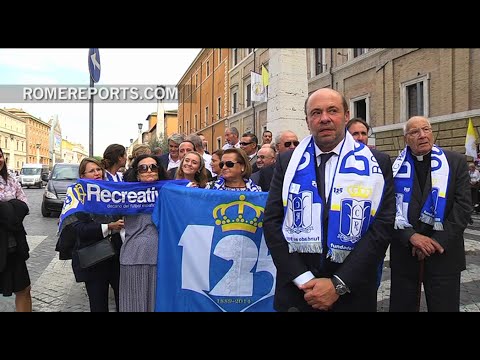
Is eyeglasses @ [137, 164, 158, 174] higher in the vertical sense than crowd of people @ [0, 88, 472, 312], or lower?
higher

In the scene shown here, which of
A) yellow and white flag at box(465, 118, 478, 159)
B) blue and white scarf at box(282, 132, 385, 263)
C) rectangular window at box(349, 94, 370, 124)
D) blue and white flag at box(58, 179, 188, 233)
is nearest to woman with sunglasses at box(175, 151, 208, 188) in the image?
blue and white flag at box(58, 179, 188, 233)

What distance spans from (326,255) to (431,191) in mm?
1163

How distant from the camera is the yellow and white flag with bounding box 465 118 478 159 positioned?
1444cm

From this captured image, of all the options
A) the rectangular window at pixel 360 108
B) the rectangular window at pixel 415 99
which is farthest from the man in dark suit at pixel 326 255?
the rectangular window at pixel 360 108

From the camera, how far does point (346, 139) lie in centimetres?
228

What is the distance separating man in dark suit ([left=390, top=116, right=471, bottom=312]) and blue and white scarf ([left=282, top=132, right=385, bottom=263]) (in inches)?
33.8

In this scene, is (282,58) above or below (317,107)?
above

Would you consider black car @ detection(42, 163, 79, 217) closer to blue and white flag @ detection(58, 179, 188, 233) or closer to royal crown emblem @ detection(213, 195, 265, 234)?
blue and white flag @ detection(58, 179, 188, 233)

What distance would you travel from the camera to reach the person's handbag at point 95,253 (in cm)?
328

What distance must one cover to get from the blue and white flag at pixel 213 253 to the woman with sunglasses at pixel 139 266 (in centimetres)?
7
